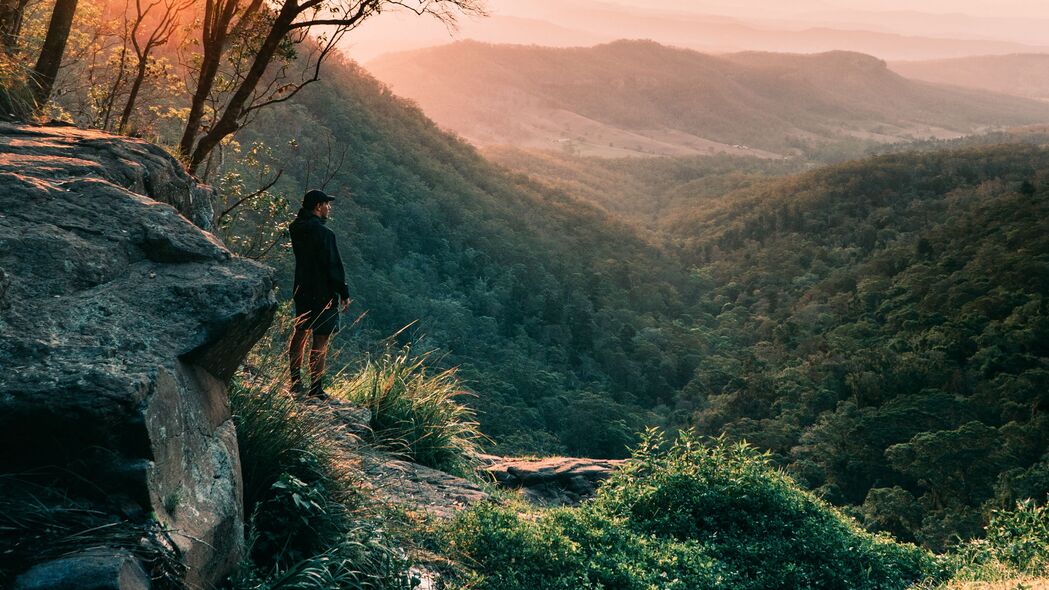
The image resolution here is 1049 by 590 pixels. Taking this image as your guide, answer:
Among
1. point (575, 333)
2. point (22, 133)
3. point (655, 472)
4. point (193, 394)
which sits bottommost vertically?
point (575, 333)

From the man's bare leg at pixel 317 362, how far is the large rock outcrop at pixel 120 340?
2399mm

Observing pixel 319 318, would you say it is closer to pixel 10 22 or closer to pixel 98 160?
pixel 98 160

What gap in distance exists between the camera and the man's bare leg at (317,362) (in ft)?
20.8

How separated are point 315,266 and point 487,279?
72.1 ft

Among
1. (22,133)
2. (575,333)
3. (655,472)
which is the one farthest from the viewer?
(575,333)

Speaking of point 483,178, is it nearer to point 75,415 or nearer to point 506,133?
point 75,415

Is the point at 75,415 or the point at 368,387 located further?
the point at 368,387

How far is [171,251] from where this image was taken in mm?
3691

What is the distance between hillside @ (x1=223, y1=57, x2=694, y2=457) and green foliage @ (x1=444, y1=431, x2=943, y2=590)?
11315 millimetres

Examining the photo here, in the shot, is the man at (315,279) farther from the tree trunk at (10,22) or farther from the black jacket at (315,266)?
the tree trunk at (10,22)

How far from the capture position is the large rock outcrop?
2799mm

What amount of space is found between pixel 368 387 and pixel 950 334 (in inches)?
745

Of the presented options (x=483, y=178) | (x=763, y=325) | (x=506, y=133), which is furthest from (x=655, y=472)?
(x=506, y=133)

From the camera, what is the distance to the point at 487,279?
1128 inches
